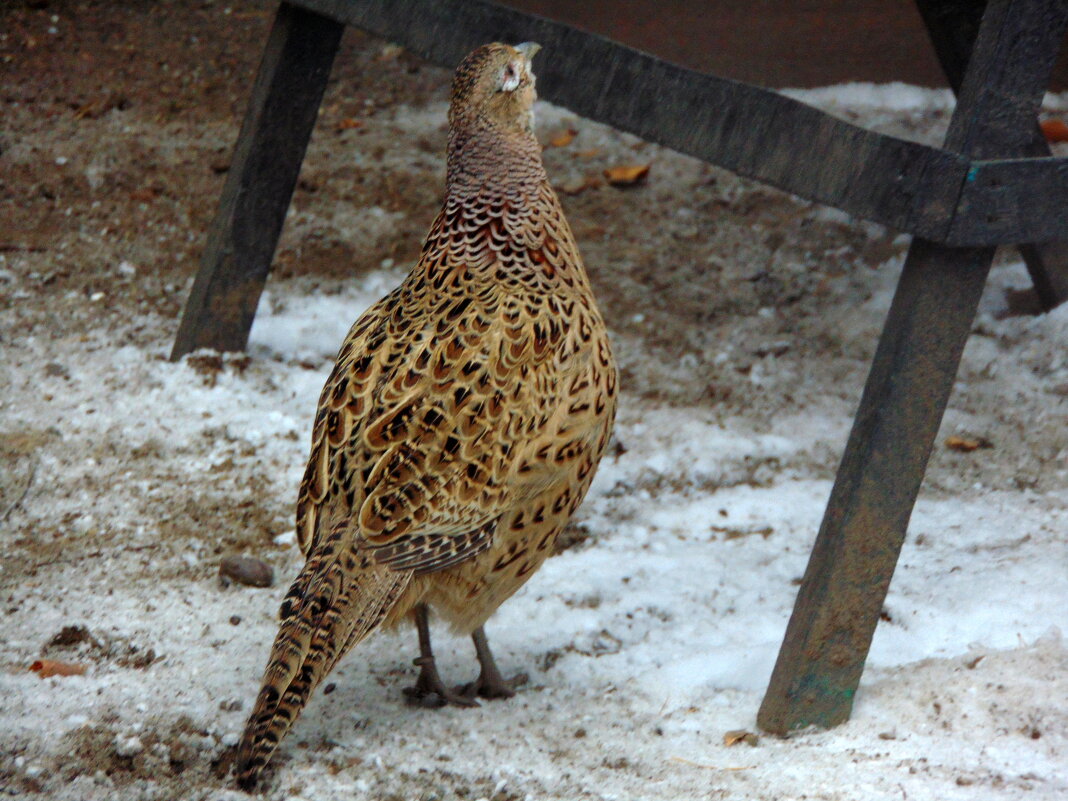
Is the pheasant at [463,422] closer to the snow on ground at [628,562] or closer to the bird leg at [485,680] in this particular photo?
the bird leg at [485,680]

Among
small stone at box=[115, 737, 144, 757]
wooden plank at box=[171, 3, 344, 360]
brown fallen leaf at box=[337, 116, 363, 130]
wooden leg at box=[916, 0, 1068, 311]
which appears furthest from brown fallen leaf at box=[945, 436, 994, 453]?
brown fallen leaf at box=[337, 116, 363, 130]

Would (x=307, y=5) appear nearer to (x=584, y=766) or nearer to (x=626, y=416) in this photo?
(x=626, y=416)

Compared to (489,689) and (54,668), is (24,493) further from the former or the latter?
(489,689)

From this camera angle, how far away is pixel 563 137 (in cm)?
655

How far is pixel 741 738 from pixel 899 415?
3.04ft

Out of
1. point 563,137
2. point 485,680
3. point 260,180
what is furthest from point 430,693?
point 563,137

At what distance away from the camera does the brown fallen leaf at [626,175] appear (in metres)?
6.17

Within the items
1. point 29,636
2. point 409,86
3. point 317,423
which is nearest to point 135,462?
point 29,636

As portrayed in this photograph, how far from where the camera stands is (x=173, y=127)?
645 centimetres

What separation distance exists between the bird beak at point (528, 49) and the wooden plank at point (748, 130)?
0.03m

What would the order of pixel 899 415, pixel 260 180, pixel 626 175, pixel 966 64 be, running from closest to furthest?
1. pixel 899 415
2. pixel 966 64
3. pixel 260 180
4. pixel 626 175

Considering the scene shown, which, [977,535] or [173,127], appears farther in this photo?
[173,127]

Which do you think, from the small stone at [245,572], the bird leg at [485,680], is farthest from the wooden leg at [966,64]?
the small stone at [245,572]

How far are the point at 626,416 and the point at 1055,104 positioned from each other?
317 centimetres
